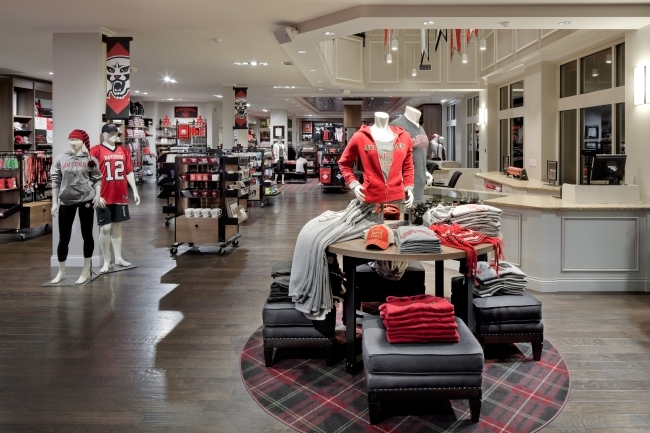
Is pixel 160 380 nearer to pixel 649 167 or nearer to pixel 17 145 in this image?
pixel 649 167

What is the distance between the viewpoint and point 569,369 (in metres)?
3.62

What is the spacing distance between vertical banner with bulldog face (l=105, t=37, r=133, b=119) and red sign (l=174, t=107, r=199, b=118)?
14.9m

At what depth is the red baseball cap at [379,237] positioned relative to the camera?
3223 mm

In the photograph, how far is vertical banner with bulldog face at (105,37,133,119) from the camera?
6895 millimetres

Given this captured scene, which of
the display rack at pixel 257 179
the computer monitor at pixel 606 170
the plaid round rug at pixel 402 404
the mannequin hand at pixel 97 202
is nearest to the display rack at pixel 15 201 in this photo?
the mannequin hand at pixel 97 202

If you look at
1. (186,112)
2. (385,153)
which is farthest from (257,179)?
(385,153)

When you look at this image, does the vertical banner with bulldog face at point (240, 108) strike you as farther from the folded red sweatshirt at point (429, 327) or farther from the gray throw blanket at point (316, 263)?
the folded red sweatshirt at point (429, 327)

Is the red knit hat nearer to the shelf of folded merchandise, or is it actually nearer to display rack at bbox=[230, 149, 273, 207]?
the shelf of folded merchandise

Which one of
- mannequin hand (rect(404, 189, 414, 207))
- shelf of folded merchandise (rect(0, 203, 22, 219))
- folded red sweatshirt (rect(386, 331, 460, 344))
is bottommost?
folded red sweatshirt (rect(386, 331, 460, 344))

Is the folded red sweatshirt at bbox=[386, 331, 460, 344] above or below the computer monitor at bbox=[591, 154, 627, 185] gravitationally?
below

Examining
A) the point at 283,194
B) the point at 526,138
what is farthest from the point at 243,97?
the point at 526,138

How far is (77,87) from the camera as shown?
22.3 ft

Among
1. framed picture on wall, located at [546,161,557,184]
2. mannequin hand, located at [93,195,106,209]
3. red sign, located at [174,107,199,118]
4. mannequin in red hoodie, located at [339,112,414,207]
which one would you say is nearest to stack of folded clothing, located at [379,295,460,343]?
mannequin in red hoodie, located at [339,112,414,207]

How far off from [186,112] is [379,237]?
19.6 m
